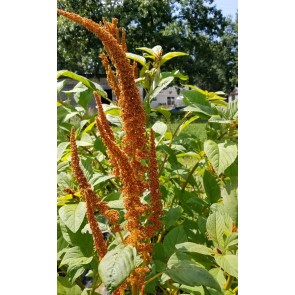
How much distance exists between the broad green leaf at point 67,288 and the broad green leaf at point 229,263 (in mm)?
304

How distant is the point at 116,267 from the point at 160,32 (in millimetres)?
1524

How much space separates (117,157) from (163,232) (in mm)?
515

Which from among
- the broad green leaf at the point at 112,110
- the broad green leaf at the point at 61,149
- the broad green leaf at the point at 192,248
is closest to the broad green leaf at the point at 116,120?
the broad green leaf at the point at 112,110

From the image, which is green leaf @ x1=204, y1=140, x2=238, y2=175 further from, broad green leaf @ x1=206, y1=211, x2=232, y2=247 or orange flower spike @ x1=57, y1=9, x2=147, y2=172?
orange flower spike @ x1=57, y1=9, x2=147, y2=172

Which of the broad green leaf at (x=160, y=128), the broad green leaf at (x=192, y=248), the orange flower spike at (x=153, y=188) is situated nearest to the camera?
the orange flower spike at (x=153, y=188)

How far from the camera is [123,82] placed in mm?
445

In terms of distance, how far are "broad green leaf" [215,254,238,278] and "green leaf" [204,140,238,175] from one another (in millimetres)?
160

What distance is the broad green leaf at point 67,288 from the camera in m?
0.77

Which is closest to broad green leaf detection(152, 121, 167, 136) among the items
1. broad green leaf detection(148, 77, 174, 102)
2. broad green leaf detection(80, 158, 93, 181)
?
broad green leaf detection(148, 77, 174, 102)

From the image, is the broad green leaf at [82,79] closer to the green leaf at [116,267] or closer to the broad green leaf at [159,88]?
the broad green leaf at [159,88]

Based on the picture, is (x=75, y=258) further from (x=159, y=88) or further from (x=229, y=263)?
(x=159, y=88)
